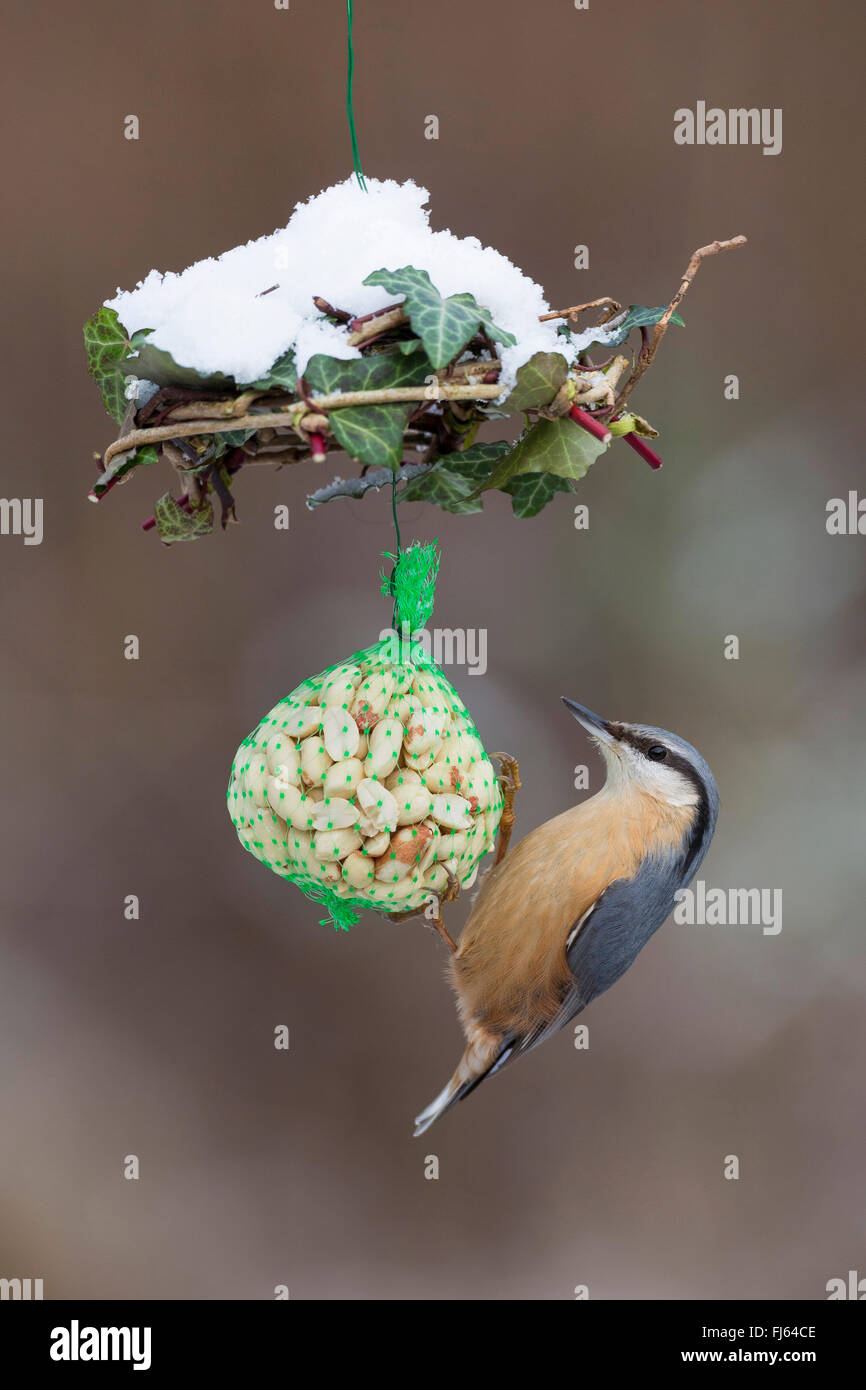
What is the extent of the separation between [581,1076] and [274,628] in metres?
1.39

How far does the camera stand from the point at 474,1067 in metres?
1.96

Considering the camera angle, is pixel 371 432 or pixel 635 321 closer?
pixel 371 432

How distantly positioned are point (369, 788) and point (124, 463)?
464 millimetres

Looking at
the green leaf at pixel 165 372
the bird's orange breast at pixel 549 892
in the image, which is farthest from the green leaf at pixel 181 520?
the bird's orange breast at pixel 549 892

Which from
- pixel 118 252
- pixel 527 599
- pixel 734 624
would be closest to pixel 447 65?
pixel 118 252

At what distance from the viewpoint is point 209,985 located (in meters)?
3.10

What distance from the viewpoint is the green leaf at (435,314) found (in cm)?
119

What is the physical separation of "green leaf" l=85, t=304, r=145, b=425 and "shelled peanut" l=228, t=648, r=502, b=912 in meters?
0.42

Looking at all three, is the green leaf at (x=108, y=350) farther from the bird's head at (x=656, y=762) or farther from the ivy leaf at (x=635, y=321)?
the bird's head at (x=656, y=762)

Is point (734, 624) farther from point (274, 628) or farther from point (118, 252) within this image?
point (118, 252)

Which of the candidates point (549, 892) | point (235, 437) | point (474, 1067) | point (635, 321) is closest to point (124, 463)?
point (235, 437)

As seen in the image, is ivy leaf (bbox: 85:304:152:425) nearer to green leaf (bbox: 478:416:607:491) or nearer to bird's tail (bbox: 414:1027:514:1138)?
green leaf (bbox: 478:416:607:491)

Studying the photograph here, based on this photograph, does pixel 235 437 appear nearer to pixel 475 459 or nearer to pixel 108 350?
pixel 108 350

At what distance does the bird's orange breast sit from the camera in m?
1.81
